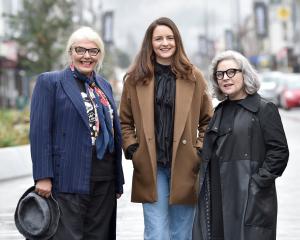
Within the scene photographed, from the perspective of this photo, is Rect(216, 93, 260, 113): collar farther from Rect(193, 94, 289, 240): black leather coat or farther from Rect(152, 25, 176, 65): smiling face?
Rect(152, 25, 176, 65): smiling face

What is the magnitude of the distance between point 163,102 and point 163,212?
2.54 feet

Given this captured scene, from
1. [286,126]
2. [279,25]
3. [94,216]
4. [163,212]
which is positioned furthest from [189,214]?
[279,25]

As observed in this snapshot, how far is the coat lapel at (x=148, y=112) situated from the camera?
5.71 m

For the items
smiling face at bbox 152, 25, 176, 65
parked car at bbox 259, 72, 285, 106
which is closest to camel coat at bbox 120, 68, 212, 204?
smiling face at bbox 152, 25, 176, 65

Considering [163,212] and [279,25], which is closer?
[163,212]

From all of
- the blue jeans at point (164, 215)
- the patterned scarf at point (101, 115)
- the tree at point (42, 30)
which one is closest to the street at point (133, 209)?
the blue jeans at point (164, 215)

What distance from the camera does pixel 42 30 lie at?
38188 mm

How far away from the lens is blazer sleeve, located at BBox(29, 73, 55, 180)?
534 cm

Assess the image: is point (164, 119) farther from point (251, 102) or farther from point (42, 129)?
point (42, 129)

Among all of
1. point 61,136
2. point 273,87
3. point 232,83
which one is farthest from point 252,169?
point 273,87

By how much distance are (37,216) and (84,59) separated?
1.08 meters

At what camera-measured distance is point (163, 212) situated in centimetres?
583

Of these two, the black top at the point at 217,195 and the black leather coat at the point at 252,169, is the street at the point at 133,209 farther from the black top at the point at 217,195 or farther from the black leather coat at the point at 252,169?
the black leather coat at the point at 252,169

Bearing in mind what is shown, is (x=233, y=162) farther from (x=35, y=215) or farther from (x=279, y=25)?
(x=279, y=25)
